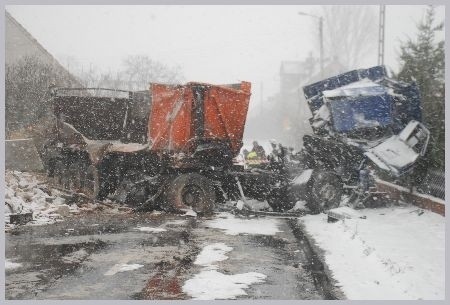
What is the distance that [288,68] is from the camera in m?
84.2

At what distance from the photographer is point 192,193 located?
10688 millimetres

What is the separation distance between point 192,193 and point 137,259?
405 centimetres

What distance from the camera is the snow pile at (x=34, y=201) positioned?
9500 millimetres

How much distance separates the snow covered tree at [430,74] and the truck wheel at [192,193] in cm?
572

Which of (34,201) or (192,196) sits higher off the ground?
(192,196)

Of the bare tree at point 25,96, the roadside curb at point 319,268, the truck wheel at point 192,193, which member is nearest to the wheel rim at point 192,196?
the truck wheel at point 192,193

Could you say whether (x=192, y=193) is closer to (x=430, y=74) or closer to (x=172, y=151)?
(x=172, y=151)

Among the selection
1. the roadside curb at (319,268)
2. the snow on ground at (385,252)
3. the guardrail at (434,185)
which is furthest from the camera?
the guardrail at (434,185)

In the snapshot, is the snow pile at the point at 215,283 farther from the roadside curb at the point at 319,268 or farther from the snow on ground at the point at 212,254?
the roadside curb at the point at 319,268

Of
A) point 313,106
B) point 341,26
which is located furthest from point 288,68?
point 313,106

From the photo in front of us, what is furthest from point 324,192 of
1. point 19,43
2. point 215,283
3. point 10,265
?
point 19,43

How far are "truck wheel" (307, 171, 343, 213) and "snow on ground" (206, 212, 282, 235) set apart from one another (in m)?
1.21

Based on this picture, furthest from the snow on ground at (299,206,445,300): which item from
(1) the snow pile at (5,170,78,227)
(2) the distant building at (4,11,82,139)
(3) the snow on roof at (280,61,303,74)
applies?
(3) the snow on roof at (280,61,303,74)

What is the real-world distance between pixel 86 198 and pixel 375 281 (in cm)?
717
